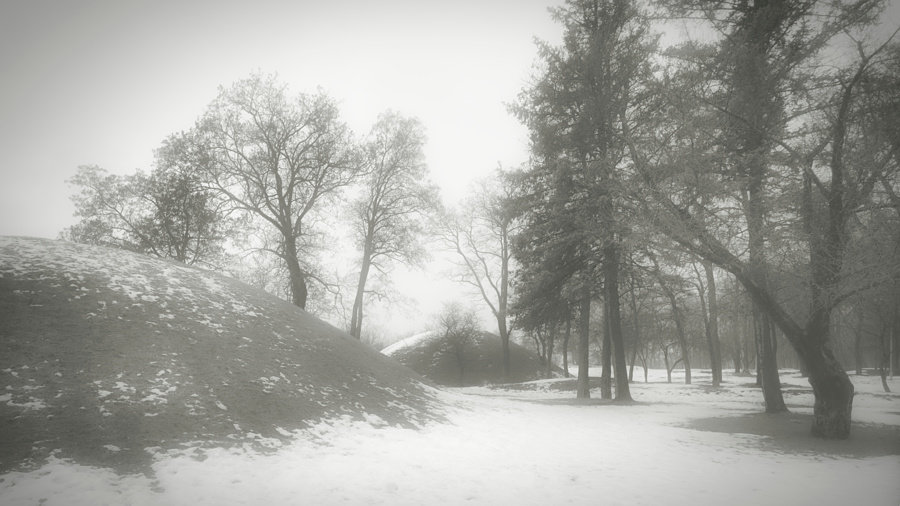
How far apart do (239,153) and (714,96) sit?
18006mm

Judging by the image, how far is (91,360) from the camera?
650 cm

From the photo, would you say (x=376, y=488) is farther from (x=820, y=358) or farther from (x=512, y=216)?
(x=512, y=216)

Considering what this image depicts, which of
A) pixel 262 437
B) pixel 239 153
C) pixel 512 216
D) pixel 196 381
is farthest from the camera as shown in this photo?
pixel 239 153

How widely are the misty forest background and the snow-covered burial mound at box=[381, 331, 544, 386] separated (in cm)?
359

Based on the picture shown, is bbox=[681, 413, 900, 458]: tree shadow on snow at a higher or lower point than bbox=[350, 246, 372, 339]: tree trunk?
lower

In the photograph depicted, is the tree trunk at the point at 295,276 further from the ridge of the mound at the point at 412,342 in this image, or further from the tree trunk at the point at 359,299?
the ridge of the mound at the point at 412,342

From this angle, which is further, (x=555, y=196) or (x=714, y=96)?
(x=555, y=196)

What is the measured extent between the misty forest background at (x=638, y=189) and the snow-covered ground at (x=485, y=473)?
314 centimetres

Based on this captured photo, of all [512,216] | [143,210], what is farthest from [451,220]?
[143,210]

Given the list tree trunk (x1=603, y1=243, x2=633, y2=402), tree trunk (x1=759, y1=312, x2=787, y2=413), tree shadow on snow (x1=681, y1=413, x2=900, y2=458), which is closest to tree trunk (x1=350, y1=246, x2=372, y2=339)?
tree trunk (x1=603, y1=243, x2=633, y2=402)

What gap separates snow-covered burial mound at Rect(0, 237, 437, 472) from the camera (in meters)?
5.33

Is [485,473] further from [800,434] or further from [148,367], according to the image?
[800,434]

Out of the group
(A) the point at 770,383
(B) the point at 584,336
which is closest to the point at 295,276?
(B) the point at 584,336

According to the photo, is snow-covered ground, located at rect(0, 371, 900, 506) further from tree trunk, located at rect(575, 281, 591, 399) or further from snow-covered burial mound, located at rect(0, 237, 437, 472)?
tree trunk, located at rect(575, 281, 591, 399)
